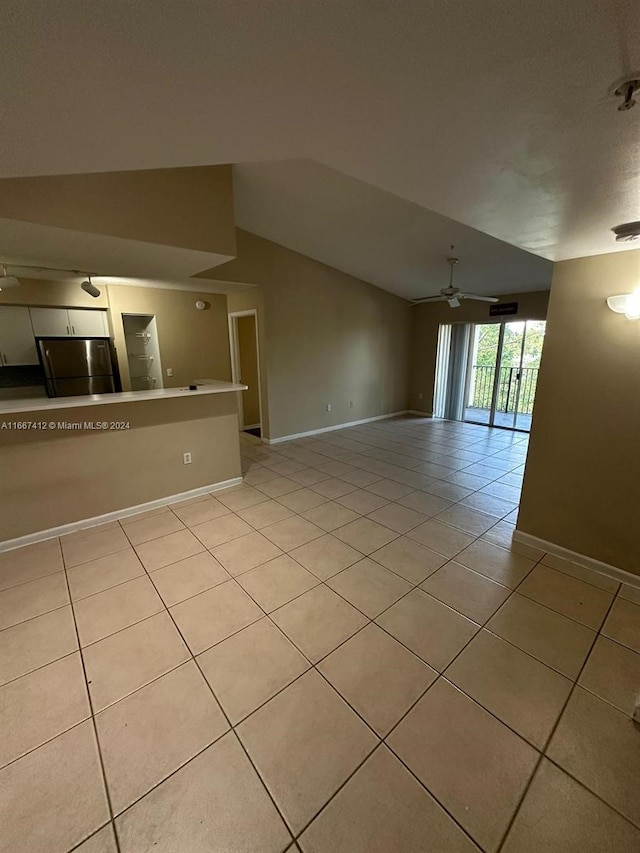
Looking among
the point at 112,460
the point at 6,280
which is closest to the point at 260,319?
the point at 6,280

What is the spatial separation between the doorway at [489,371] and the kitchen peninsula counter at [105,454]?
5043mm

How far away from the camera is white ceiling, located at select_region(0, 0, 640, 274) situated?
2.26 feet

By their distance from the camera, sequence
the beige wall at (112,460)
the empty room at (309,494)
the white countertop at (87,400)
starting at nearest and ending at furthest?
1. the empty room at (309,494)
2. the white countertop at (87,400)
3. the beige wall at (112,460)

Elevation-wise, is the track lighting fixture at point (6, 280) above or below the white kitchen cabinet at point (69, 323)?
above

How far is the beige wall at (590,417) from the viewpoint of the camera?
7.27 ft

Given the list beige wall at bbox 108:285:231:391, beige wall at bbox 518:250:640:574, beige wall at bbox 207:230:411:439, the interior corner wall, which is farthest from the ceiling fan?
beige wall at bbox 108:285:231:391

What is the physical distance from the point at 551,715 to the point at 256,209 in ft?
15.7

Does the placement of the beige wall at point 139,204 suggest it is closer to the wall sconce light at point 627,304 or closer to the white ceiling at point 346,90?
the white ceiling at point 346,90

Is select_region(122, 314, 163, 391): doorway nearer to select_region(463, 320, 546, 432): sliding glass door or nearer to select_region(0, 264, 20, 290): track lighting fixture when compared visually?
select_region(0, 264, 20, 290): track lighting fixture

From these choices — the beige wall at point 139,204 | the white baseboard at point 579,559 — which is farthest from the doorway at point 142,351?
the white baseboard at point 579,559

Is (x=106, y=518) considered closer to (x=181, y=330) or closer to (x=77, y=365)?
(x=77, y=365)

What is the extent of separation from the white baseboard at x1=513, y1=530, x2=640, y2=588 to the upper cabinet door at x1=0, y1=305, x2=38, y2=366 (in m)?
5.54

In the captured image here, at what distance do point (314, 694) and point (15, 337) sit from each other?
15.9 feet

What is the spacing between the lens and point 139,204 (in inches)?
95.3
